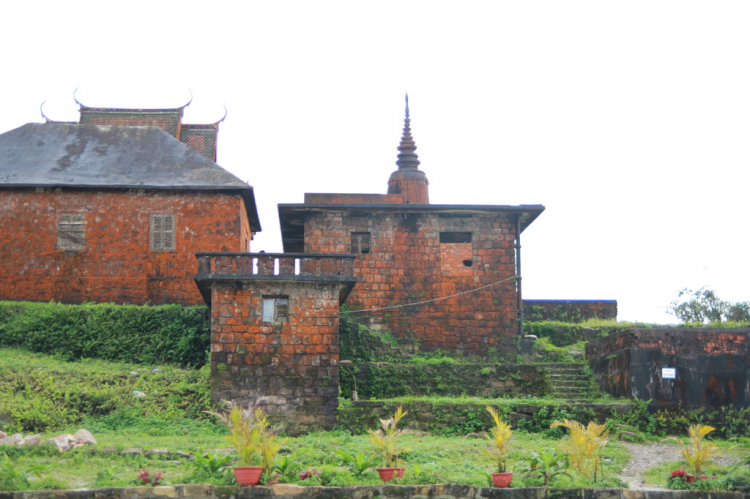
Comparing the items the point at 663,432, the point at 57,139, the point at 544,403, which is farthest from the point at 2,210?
the point at 663,432

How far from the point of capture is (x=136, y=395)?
18.0m

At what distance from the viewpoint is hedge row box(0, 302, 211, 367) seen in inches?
852

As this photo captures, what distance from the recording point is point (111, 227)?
24484mm

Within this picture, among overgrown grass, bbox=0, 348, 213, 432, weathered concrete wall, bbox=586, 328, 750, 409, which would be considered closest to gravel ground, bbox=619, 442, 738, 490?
weathered concrete wall, bbox=586, 328, 750, 409

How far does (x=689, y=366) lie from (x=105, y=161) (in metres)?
17.9

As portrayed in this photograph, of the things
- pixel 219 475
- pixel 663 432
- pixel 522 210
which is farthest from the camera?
pixel 522 210

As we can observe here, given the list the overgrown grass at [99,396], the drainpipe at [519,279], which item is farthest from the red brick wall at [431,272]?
the overgrown grass at [99,396]

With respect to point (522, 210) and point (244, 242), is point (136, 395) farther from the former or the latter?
point (522, 210)

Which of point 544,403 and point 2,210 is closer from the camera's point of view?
point 544,403

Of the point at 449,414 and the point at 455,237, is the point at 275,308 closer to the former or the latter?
the point at 449,414

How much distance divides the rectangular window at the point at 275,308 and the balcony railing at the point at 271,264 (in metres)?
0.52

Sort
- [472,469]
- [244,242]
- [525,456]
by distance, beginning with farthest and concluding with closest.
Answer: [244,242] → [525,456] → [472,469]

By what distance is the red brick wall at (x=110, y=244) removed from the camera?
2414 centimetres

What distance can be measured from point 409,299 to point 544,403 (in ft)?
20.9
